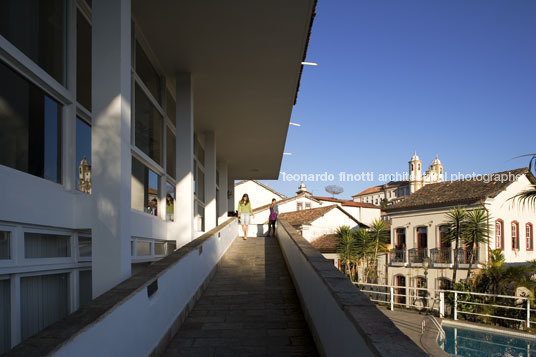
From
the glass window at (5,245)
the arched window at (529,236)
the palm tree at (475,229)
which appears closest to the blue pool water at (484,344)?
the palm tree at (475,229)

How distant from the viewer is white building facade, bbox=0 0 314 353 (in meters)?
4.69

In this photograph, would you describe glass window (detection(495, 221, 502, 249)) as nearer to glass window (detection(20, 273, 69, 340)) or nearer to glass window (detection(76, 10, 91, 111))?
glass window (detection(76, 10, 91, 111))

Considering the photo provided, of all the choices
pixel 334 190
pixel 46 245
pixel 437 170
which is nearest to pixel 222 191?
pixel 46 245

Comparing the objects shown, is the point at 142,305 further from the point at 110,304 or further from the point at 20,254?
the point at 20,254

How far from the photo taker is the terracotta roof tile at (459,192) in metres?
32.7

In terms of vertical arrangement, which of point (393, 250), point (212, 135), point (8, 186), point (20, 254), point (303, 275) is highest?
point (212, 135)

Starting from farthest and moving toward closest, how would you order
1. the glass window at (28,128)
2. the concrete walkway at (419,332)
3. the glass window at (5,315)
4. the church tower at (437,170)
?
1. the church tower at (437,170)
2. the concrete walkway at (419,332)
3. the glass window at (28,128)
4. the glass window at (5,315)

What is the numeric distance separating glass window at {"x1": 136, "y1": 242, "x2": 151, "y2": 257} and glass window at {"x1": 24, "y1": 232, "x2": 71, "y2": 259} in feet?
7.75

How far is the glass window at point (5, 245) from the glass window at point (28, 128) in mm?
664

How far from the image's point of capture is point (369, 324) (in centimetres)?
346

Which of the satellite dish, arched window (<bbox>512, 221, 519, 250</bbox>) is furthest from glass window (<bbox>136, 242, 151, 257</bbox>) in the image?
the satellite dish

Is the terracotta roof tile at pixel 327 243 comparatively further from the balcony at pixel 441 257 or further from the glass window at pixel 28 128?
the glass window at pixel 28 128

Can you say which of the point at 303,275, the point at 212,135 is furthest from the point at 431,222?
the point at 303,275

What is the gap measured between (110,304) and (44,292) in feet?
5.07
